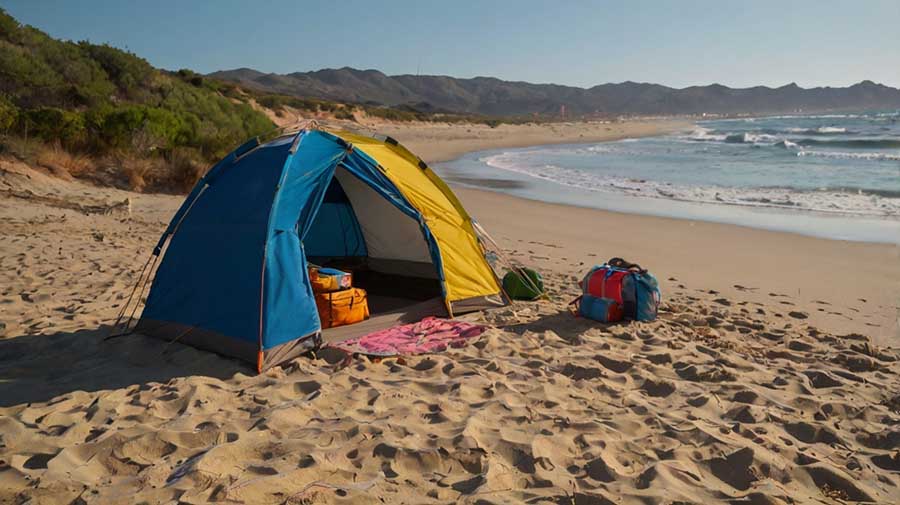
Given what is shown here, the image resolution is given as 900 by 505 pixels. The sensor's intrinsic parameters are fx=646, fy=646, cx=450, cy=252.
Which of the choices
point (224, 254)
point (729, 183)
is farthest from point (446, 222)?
point (729, 183)

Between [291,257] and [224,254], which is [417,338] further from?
[224,254]

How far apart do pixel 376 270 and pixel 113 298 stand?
9.18ft

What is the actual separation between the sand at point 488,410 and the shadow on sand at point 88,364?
0.07ft

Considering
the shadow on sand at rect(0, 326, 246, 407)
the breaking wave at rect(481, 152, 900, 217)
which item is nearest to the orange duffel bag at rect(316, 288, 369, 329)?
the shadow on sand at rect(0, 326, 246, 407)

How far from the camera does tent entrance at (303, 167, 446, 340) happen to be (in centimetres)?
721

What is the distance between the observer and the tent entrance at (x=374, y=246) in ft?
23.7

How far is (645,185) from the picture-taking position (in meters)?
18.2

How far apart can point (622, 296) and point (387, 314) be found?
2.28m

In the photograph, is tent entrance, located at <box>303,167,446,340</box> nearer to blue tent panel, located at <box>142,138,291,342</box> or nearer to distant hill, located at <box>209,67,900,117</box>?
blue tent panel, located at <box>142,138,291,342</box>

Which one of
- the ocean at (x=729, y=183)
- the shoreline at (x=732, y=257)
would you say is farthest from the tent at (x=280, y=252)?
the ocean at (x=729, y=183)

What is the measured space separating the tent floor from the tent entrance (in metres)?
0.01

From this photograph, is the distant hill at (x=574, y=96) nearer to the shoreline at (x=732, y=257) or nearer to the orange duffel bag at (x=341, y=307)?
the shoreline at (x=732, y=257)

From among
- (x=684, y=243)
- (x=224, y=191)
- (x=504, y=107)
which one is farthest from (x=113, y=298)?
(x=504, y=107)

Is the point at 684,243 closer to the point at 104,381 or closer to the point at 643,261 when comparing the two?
the point at 643,261
